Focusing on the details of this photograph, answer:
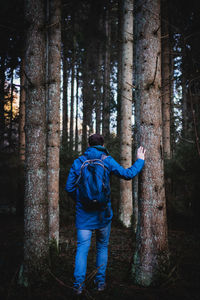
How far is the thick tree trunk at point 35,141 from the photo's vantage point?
11.4ft

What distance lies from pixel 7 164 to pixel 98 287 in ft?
24.7

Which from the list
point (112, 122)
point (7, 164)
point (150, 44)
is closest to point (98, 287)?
point (150, 44)

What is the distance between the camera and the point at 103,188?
2992mm

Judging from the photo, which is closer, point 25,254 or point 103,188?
point 103,188

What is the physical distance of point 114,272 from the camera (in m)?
3.86

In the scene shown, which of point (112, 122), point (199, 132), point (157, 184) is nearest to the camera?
point (157, 184)

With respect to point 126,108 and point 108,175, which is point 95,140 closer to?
point 108,175

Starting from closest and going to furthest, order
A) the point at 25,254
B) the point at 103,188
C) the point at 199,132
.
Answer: the point at 103,188 < the point at 25,254 < the point at 199,132

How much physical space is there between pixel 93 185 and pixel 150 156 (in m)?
0.93

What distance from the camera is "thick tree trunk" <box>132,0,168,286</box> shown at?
3133 millimetres

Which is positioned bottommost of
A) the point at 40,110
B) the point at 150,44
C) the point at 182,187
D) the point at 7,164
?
the point at 182,187

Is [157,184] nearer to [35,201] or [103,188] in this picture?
[103,188]

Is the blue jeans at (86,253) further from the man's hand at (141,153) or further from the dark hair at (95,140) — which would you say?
the dark hair at (95,140)

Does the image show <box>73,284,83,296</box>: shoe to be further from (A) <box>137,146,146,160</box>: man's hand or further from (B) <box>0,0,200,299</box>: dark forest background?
(A) <box>137,146,146,160</box>: man's hand
